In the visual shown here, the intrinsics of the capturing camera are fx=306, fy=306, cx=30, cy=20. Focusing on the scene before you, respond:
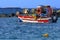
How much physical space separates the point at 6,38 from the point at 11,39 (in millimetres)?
1316

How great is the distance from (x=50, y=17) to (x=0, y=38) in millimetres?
32583

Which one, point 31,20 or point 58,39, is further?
point 31,20

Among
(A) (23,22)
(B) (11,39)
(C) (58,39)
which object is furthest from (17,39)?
(A) (23,22)

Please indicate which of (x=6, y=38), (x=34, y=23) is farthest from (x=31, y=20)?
(x=6, y=38)

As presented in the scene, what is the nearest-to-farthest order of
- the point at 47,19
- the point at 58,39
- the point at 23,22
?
the point at 58,39, the point at 47,19, the point at 23,22

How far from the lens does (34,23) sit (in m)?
65.2

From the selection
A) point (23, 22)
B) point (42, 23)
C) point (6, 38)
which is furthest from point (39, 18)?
point (6, 38)

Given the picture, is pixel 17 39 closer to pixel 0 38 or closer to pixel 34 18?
pixel 0 38

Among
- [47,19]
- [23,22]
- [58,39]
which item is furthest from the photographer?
[23,22]

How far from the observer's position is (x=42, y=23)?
2502 inches

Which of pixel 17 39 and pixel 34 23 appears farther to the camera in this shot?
pixel 34 23

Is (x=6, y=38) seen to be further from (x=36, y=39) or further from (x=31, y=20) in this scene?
(x=31, y=20)

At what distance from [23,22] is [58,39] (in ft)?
119

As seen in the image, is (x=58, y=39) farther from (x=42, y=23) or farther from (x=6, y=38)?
(x=42, y=23)
